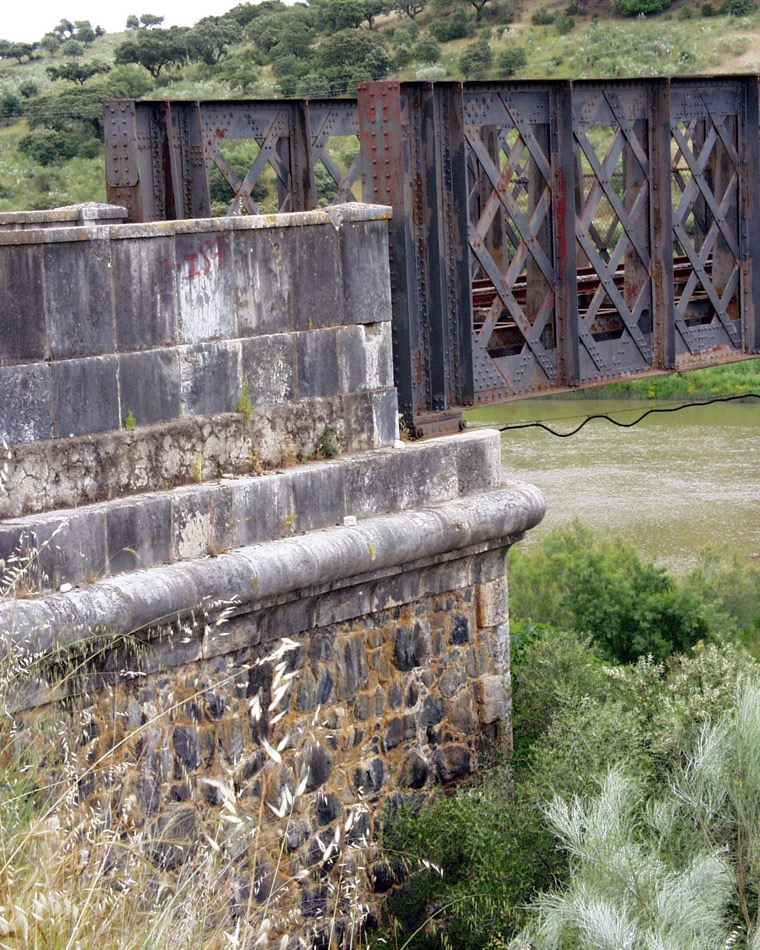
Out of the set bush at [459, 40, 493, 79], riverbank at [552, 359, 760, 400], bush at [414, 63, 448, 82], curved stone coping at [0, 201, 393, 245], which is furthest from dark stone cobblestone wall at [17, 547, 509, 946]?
bush at [459, 40, 493, 79]

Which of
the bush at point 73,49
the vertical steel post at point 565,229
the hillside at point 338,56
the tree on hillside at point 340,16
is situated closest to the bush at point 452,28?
the hillside at point 338,56

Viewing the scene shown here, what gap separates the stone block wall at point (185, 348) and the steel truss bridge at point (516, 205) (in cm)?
77

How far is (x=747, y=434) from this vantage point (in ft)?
82.6

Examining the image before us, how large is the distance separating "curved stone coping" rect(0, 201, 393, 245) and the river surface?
1143 cm

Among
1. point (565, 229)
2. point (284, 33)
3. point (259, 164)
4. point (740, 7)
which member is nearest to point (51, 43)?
point (284, 33)

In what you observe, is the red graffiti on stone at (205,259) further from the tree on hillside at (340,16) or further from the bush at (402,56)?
the tree on hillside at (340,16)

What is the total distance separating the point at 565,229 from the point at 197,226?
3066mm

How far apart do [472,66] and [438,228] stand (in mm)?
43894

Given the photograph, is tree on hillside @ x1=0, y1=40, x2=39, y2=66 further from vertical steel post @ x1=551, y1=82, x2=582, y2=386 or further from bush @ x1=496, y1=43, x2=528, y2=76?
vertical steel post @ x1=551, y1=82, x2=582, y2=386

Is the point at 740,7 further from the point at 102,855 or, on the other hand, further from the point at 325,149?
the point at 102,855

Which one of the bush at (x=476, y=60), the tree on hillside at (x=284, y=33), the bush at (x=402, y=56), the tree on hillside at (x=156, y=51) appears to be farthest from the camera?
the tree on hillside at (x=156, y=51)

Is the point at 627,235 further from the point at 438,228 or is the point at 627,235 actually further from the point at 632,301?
the point at 438,228

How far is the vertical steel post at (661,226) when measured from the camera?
9188mm

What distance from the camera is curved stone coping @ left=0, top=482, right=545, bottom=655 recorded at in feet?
17.9
